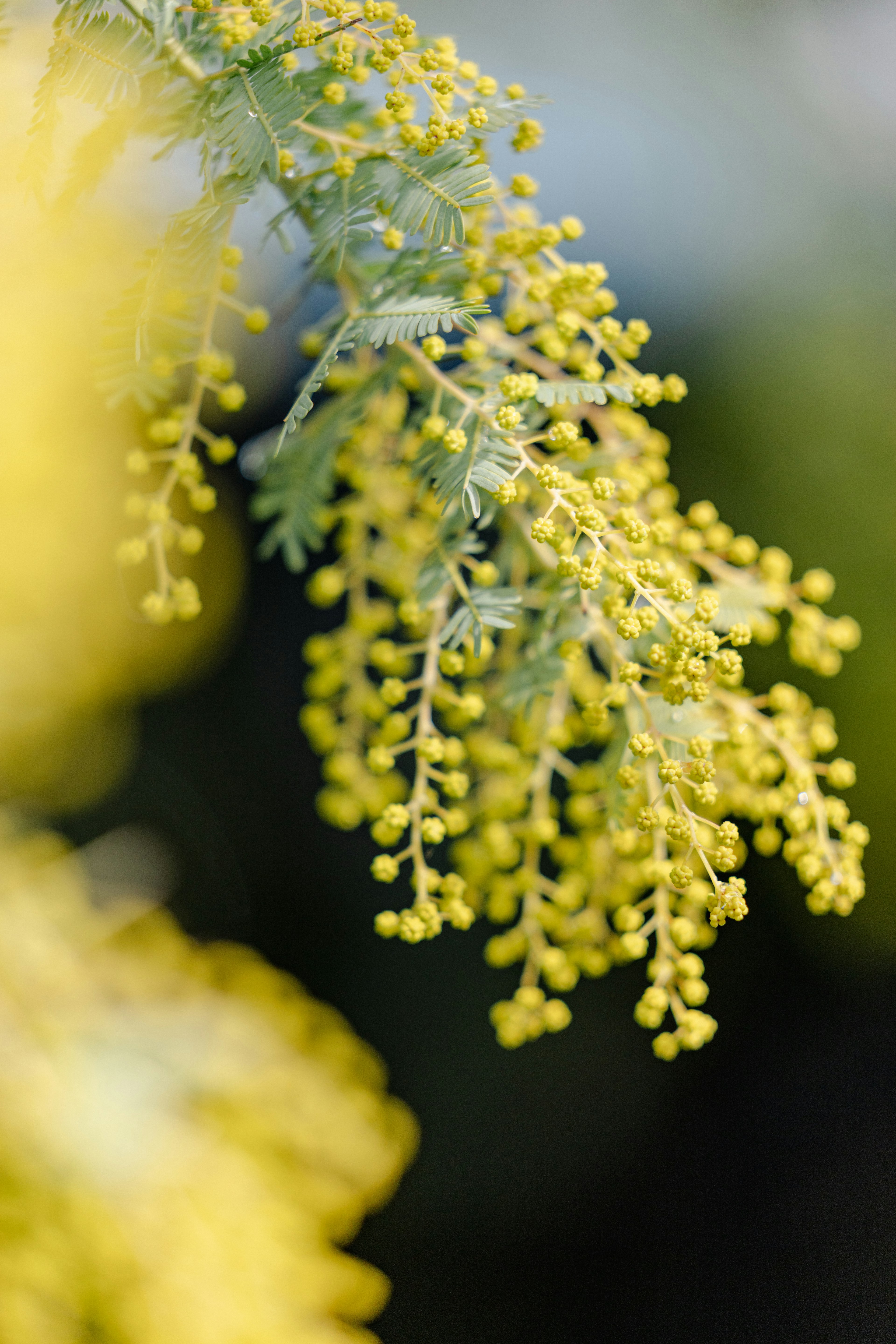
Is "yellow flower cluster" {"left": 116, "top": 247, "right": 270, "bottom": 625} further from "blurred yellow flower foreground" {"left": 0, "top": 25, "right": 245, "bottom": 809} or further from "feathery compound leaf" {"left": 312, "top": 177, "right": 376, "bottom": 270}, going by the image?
"blurred yellow flower foreground" {"left": 0, "top": 25, "right": 245, "bottom": 809}

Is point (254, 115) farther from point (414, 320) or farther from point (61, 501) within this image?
point (61, 501)

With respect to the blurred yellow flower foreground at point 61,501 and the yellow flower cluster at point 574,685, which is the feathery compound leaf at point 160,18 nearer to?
the yellow flower cluster at point 574,685

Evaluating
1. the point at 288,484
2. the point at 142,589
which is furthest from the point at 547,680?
the point at 142,589

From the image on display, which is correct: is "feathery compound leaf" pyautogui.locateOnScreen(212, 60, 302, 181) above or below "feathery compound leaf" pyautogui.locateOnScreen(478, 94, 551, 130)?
below

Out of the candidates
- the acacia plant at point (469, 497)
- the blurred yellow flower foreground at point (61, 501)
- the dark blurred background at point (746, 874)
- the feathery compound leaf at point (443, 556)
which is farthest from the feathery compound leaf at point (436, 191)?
the dark blurred background at point (746, 874)

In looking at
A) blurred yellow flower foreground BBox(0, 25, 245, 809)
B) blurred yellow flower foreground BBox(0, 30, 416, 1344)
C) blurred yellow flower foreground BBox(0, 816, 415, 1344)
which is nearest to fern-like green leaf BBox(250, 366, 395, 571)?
blurred yellow flower foreground BBox(0, 30, 416, 1344)

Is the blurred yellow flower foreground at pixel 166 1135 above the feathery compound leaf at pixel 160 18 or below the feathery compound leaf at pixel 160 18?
Answer: below
